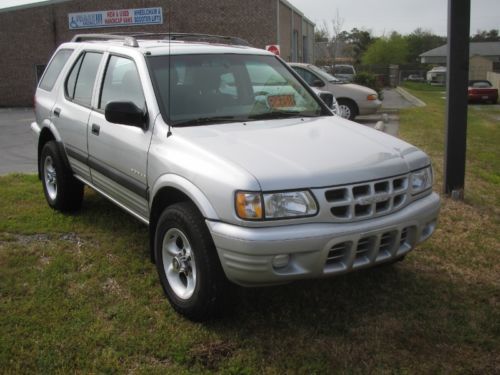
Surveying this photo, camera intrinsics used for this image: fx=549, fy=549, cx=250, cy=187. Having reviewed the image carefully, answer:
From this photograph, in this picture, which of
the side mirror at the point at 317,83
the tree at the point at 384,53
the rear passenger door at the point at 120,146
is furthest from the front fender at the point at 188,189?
the tree at the point at 384,53

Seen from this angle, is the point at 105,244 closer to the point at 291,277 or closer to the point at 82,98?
the point at 82,98

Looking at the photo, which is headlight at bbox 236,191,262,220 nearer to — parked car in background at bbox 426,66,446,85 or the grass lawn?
the grass lawn

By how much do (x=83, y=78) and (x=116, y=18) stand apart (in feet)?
77.9

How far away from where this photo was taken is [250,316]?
365 centimetres

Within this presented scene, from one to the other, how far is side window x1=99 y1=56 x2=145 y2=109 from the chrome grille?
5.66 feet

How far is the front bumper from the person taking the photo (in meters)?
3.01

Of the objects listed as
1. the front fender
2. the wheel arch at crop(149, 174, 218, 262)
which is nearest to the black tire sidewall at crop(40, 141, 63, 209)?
the wheel arch at crop(149, 174, 218, 262)

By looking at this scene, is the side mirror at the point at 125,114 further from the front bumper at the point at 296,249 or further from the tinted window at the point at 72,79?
the tinted window at the point at 72,79

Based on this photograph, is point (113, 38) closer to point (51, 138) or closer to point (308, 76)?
point (51, 138)

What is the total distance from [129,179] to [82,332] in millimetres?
1235

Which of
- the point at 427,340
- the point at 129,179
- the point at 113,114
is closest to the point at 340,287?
the point at 427,340

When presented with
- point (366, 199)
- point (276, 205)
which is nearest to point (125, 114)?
point (276, 205)

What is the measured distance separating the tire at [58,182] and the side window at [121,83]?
116cm

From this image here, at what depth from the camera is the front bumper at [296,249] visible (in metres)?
3.01
